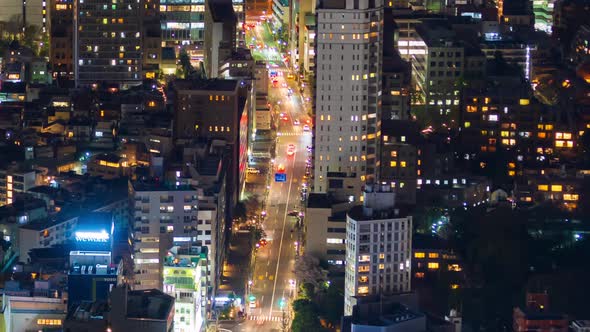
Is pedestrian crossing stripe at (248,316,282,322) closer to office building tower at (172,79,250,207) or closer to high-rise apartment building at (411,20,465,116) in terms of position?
office building tower at (172,79,250,207)

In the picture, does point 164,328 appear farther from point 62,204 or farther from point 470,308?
point 62,204

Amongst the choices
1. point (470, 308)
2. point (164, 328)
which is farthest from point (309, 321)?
point (164, 328)

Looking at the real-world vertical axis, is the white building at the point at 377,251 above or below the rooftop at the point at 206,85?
below

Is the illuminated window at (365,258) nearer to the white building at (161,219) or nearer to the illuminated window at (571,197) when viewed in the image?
the white building at (161,219)

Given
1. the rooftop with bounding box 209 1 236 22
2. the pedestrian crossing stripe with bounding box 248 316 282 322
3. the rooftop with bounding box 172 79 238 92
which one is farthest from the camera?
the rooftop with bounding box 209 1 236 22

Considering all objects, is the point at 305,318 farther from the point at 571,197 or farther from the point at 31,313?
the point at 571,197

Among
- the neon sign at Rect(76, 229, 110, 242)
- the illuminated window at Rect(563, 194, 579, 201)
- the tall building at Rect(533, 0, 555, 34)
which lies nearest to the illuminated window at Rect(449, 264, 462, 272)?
the illuminated window at Rect(563, 194, 579, 201)

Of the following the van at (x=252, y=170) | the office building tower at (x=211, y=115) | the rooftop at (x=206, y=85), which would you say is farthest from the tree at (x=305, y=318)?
the rooftop at (x=206, y=85)
